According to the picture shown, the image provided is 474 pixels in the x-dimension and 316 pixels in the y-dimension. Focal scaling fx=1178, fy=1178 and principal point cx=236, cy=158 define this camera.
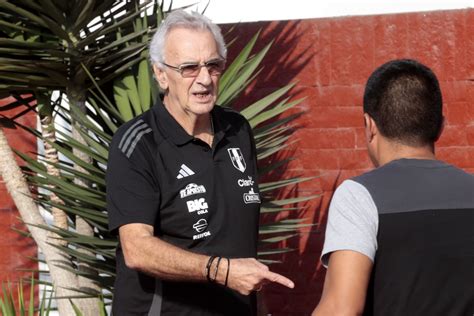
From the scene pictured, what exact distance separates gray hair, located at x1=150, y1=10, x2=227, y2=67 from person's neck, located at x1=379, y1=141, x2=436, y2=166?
A: 3.70 feet

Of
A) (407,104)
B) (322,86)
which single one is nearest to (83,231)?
(322,86)

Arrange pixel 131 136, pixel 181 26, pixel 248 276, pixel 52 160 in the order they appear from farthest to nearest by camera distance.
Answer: pixel 52 160
pixel 181 26
pixel 131 136
pixel 248 276

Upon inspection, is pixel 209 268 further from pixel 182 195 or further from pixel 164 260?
pixel 182 195

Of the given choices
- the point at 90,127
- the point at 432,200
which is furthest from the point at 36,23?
the point at 432,200

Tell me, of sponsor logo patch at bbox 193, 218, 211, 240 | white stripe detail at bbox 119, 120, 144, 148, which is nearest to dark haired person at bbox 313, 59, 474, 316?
sponsor logo patch at bbox 193, 218, 211, 240

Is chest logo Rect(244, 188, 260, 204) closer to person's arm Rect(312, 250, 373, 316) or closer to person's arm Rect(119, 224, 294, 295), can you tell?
person's arm Rect(119, 224, 294, 295)

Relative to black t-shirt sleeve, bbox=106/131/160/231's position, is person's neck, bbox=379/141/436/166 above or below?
above

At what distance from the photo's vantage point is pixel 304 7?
7285 mm

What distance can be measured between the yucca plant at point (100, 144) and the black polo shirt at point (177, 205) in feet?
6.65

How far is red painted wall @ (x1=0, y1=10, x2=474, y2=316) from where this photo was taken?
6.96 meters

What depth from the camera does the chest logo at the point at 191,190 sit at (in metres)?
4.08

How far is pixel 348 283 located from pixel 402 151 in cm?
42

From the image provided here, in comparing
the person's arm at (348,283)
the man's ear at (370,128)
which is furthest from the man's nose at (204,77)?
the person's arm at (348,283)

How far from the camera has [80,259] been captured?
634cm
